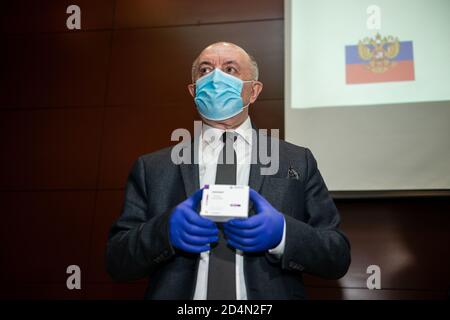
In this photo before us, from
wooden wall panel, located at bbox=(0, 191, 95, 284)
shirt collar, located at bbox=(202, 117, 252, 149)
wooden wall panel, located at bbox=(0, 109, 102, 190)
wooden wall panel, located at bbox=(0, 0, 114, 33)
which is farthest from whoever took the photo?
wooden wall panel, located at bbox=(0, 0, 114, 33)

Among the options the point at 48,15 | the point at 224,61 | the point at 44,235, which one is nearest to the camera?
the point at 224,61

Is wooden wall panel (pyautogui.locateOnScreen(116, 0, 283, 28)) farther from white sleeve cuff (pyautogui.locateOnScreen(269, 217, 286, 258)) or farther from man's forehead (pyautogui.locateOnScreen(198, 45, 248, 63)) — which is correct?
white sleeve cuff (pyautogui.locateOnScreen(269, 217, 286, 258))

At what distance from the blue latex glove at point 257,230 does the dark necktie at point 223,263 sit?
7 cm

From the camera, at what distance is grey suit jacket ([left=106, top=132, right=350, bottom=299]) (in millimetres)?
1200

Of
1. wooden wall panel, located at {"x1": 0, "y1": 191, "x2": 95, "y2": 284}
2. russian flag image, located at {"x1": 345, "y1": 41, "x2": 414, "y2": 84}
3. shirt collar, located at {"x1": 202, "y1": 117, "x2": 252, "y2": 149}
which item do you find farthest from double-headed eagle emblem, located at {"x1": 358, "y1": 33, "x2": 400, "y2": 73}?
wooden wall panel, located at {"x1": 0, "y1": 191, "x2": 95, "y2": 284}

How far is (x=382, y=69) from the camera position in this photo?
2.22 metres

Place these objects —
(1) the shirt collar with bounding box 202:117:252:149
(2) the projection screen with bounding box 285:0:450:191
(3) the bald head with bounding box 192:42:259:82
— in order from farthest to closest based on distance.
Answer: (2) the projection screen with bounding box 285:0:450:191 → (3) the bald head with bounding box 192:42:259:82 → (1) the shirt collar with bounding box 202:117:252:149

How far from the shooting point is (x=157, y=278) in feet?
4.24

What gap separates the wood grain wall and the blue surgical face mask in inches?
32.2

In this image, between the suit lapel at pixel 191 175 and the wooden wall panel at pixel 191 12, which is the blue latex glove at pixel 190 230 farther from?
the wooden wall panel at pixel 191 12

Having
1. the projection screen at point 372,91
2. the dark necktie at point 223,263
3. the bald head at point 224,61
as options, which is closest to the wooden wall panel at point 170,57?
the projection screen at point 372,91

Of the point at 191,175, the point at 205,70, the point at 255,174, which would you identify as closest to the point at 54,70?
the point at 205,70

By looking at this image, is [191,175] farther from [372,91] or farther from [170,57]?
[170,57]

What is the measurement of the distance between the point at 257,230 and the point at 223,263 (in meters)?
0.16
